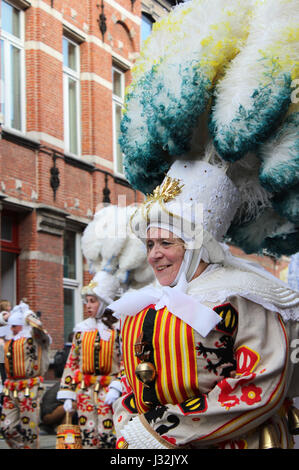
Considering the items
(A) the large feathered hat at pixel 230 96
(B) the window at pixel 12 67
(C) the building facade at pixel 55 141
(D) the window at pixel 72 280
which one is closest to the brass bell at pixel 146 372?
(A) the large feathered hat at pixel 230 96

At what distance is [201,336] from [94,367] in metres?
4.34

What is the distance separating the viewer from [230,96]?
2.86 m

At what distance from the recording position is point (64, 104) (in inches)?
565

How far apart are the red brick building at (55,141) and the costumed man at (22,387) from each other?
154 inches

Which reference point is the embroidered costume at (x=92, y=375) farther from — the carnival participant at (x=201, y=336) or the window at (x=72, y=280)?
the window at (x=72, y=280)

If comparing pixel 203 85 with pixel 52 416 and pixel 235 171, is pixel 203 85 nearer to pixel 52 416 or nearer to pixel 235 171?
pixel 235 171

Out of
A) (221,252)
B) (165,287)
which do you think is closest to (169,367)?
(165,287)

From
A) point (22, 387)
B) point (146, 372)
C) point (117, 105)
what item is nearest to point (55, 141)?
point (117, 105)

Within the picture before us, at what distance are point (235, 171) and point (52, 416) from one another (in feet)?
27.2

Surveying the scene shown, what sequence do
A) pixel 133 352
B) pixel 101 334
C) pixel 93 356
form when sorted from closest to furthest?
pixel 133 352 < pixel 93 356 < pixel 101 334

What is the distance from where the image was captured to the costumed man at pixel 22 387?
Answer: 8211 mm

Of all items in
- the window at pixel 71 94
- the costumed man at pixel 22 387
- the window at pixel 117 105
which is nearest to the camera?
the costumed man at pixel 22 387

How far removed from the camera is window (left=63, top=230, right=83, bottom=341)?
13805mm

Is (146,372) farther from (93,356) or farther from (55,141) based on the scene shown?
(55,141)
